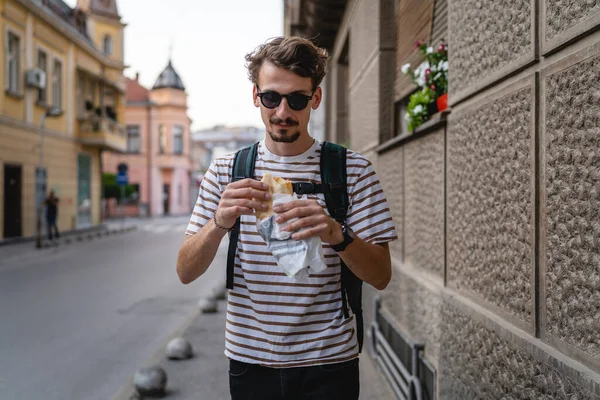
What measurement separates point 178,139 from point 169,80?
523cm

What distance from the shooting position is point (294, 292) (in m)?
2.06

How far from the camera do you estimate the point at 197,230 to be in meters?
2.16

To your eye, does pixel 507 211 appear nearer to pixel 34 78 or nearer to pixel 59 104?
pixel 34 78

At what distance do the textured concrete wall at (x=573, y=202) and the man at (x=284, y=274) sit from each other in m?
0.55

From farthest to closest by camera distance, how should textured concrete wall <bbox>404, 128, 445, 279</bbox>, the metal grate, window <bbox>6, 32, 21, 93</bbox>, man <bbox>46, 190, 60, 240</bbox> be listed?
man <bbox>46, 190, 60, 240</bbox> < window <bbox>6, 32, 21, 93</bbox> < the metal grate < textured concrete wall <bbox>404, 128, 445, 279</bbox>

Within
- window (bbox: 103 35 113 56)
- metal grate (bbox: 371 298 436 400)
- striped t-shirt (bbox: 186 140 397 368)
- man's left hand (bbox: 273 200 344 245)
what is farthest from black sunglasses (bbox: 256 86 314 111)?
window (bbox: 103 35 113 56)

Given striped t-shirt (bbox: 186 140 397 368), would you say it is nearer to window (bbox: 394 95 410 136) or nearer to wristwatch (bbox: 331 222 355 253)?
wristwatch (bbox: 331 222 355 253)

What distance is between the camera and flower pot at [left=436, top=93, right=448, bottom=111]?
4023 mm

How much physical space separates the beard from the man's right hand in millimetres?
296

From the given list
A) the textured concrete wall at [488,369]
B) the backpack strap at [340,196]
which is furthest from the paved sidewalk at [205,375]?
the backpack strap at [340,196]

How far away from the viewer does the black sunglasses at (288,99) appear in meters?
2.10

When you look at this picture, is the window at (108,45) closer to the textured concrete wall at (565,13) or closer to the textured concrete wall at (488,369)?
the textured concrete wall at (488,369)

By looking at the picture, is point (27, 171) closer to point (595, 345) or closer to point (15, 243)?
point (15, 243)

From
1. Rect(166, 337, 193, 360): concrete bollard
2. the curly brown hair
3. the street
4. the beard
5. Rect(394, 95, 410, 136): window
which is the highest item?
Rect(394, 95, 410, 136): window
